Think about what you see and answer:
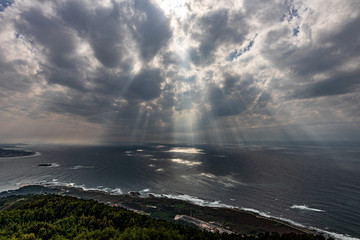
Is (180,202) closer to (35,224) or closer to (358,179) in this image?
(35,224)

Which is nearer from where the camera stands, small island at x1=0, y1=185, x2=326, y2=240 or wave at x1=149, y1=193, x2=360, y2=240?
wave at x1=149, y1=193, x2=360, y2=240

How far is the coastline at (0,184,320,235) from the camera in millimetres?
52344

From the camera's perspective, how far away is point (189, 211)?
64250 millimetres

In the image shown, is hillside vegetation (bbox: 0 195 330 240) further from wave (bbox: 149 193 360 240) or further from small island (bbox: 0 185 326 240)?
wave (bbox: 149 193 360 240)

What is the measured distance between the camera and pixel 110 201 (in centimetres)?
7425

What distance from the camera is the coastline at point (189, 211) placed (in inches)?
2061

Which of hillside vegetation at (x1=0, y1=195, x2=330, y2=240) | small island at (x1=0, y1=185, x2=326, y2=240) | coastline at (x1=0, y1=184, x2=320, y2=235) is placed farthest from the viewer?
coastline at (x1=0, y1=184, x2=320, y2=235)

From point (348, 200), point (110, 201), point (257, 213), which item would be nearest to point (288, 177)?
point (348, 200)

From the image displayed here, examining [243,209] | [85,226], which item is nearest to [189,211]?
[243,209]

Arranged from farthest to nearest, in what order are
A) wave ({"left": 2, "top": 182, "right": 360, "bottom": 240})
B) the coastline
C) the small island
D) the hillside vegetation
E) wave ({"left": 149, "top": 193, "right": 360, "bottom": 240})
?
the coastline → the small island → wave ({"left": 2, "top": 182, "right": 360, "bottom": 240}) → wave ({"left": 149, "top": 193, "right": 360, "bottom": 240}) → the hillside vegetation

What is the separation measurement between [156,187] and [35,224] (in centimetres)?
6673

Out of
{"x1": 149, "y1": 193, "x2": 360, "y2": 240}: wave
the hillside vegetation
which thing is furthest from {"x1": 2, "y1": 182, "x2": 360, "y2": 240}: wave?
the hillside vegetation

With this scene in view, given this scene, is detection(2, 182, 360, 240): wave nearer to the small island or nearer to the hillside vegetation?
the small island

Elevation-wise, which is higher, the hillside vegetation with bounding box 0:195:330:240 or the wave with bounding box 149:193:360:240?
the hillside vegetation with bounding box 0:195:330:240
